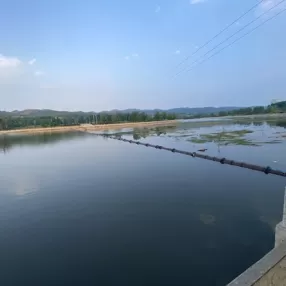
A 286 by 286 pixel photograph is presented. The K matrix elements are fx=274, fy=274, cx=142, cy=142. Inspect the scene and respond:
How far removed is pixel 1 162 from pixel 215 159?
15.6 m

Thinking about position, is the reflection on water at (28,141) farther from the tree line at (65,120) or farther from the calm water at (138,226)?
the tree line at (65,120)

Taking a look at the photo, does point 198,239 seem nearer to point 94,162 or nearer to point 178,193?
point 178,193

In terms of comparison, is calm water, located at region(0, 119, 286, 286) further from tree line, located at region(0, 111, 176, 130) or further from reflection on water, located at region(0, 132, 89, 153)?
tree line, located at region(0, 111, 176, 130)

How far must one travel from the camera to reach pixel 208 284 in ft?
16.2

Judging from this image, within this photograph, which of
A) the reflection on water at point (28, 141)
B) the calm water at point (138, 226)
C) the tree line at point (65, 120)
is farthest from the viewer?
the tree line at point (65, 120)

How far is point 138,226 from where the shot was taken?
7.41 meters

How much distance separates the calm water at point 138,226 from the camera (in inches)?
214

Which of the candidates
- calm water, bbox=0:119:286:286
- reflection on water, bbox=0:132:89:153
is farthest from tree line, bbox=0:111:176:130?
calm water, bbox=0:119:286:286

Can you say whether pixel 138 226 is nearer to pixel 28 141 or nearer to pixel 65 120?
pixel 28 141

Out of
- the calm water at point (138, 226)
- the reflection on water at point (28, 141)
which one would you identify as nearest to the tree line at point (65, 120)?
the reflection on water at point (28, 141)

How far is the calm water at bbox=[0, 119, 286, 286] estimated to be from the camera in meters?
5.45

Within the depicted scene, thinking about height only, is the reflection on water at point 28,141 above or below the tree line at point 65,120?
below

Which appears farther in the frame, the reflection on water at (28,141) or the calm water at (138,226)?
the reflection on water at (28,141)

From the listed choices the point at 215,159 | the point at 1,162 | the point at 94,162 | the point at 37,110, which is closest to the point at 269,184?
the point at 215,159
